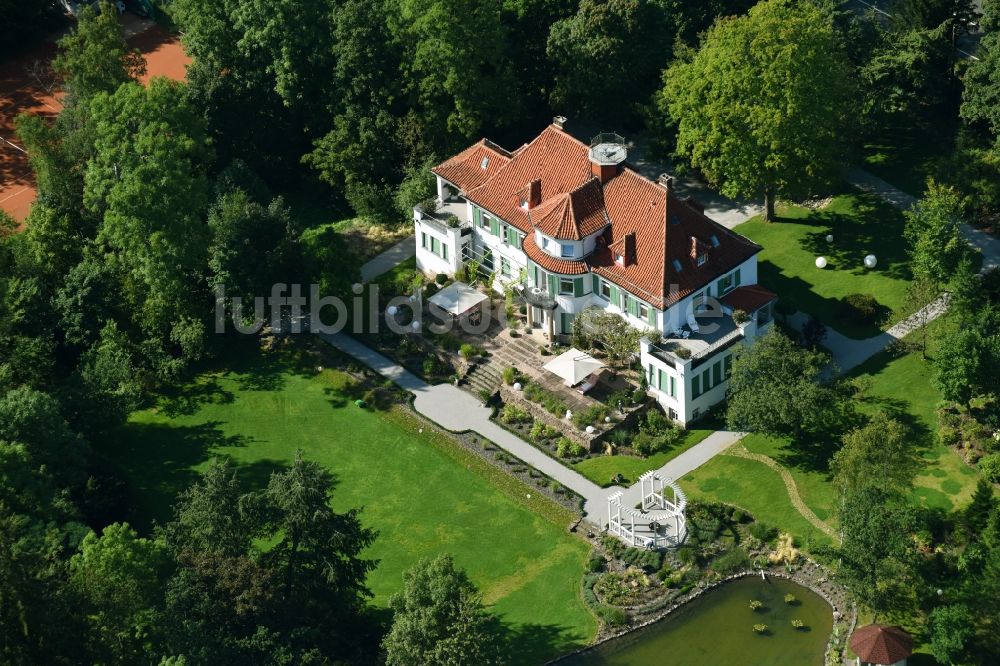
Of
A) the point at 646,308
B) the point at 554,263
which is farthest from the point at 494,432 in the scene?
the point at 646,308

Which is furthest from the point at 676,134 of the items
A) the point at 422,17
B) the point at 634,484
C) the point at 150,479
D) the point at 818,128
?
the point at 150,479

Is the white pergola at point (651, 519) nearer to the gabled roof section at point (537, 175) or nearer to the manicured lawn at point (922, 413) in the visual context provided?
the manicured lawn at point (922, 413)

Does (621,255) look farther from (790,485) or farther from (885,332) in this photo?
(790,485)

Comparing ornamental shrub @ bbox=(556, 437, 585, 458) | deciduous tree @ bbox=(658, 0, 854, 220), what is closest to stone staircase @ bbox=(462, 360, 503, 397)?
ornamental shrub @ bbox=(556, 437, 585, 458)

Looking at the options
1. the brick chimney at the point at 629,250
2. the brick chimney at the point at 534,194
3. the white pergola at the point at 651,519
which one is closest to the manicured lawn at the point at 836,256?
the brick chimney at the point at 629,250

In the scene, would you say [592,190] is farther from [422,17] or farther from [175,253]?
[175,253]

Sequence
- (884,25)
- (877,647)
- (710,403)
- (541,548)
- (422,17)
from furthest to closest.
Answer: (884,25) < (422,17) < (710,403) < (541,548) < (877,647)
